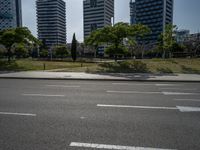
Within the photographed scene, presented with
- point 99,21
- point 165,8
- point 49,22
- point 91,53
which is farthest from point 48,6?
point 165,8

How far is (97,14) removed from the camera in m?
158

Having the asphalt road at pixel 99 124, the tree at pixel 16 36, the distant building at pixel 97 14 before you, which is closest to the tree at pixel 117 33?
the tree at pixel 16 36

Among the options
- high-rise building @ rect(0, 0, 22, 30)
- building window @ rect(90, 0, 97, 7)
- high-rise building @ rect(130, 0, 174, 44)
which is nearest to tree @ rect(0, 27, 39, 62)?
high-rise building @ rect(130, 0, 174, 44)

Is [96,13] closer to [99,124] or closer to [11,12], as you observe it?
[11,12]

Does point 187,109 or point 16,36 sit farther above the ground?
point 16,36

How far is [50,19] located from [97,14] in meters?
36.5

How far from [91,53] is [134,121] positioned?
122m

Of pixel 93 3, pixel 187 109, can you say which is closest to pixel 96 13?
pixel 93 3

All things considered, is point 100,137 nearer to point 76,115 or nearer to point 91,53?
point 76,115

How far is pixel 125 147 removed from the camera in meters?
4.68

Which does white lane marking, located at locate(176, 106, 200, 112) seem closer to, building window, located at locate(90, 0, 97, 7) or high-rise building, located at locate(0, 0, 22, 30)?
building window, located at locate(90, 0, 97, 7)

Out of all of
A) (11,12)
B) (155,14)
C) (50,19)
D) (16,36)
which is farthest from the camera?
(50,19)

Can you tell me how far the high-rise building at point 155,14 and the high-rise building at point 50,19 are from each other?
57905mm

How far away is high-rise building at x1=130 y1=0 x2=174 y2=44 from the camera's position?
151 m
